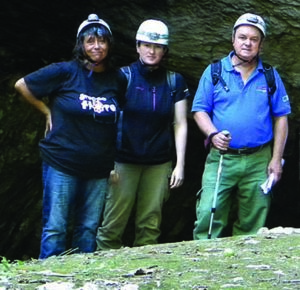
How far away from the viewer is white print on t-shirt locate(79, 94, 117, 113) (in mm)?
5531

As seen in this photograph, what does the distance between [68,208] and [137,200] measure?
0.94 metres

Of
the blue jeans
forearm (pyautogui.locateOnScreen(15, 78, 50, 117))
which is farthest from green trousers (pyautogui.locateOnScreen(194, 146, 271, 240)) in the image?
forearm (pyautogui.locateOnScreen(15, 78, 50, 117))

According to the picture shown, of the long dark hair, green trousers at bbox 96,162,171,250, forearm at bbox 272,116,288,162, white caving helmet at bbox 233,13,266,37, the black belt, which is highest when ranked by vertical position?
white caving helmet at bbox 233,13,266,37

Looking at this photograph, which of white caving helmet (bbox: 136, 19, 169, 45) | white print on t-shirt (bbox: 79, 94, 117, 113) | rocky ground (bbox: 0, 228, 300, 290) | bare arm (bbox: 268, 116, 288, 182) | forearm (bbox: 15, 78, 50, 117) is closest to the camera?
rocky ground (bbox: 0, 228, 300, 290)

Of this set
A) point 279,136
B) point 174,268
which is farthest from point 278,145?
point 174,268

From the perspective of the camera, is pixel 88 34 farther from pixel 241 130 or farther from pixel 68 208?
pixel 241 130

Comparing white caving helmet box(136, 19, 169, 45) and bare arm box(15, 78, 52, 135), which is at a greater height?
white caving helmet box(136, 19, 169, 45)

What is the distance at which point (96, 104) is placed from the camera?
18.2ft

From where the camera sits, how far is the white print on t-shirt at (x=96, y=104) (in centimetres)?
553

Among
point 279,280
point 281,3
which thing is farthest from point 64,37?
point 279,280

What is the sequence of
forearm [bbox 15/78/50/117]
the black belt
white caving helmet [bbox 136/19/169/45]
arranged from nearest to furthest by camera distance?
forearm [bbox 15/78/50/117], white caving helmet [bbox 136/19/169/45], the black belt

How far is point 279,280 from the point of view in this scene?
367 centimetres

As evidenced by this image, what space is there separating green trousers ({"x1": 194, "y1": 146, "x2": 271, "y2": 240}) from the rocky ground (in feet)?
4.27

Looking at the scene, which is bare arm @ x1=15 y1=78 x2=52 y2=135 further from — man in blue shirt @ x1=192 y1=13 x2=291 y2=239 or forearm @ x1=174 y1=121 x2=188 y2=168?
man in blue shirt @ x1=192 y1=13 x2=291 y2=239
